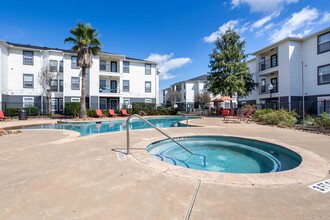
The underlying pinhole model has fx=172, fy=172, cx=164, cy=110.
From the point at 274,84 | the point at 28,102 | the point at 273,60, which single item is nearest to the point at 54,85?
the point at 28,102

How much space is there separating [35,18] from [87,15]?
4919 millimetres

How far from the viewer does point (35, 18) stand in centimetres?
1554

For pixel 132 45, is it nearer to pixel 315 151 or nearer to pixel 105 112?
pixel 105 112

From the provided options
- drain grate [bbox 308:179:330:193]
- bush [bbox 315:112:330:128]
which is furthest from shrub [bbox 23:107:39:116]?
bush [bbox 315:112:330:128]

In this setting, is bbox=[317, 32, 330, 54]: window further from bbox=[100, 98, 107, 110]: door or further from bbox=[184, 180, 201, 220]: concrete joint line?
bbox=[100, 98, 107, 110]: door

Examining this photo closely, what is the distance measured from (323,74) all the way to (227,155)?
18619mm

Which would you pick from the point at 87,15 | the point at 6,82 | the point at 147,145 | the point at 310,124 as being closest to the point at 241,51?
the point at 310,124

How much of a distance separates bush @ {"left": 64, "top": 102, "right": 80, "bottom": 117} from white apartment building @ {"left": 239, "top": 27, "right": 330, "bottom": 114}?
71.8 ft

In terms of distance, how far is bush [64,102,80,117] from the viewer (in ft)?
70.0

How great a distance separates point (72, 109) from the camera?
71.1 feet

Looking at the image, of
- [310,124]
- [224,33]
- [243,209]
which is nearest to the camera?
[243,209]

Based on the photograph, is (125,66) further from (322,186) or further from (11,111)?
(322,186)

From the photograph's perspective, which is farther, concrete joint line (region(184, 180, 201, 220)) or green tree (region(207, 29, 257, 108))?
green tree (region(207, 29, 257, 108))

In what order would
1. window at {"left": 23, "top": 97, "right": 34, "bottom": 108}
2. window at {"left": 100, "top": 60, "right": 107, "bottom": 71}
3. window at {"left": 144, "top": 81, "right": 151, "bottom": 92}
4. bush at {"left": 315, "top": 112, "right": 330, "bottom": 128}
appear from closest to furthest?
bush at {"left": 315, "top": 112, "right": 330, "bottom": 128} → window at {"left": 23, "top": 97, "right": 34, "bottom": 108} → window at {"left": 100, "top": 60, "right": 107, "bottom": 71} → window at {"left": 144, "top": 81, "right": 151, "bottom": 92}
